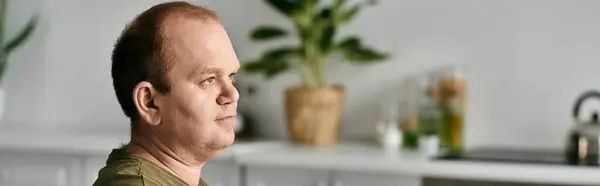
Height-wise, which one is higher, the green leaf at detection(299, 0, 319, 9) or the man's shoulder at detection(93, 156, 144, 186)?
the green leaf at detection(299, 0, 319, 9)

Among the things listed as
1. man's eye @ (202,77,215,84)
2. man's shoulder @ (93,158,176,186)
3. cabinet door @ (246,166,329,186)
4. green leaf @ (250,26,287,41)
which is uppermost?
green leaf @ (250,26,287,41)

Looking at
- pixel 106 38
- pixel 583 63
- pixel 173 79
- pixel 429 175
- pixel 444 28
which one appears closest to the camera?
pixel 173 79

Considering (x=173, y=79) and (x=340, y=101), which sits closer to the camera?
(x=173, y=79)

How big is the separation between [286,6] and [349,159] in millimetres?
605

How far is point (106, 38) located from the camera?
125 inches

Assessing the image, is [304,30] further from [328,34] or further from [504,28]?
[504,28]

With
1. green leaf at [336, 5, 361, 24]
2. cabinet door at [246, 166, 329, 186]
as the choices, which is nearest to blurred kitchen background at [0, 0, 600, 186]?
cabinet door at [246, 166, 329, 186]

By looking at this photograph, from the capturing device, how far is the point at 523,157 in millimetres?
A: 2344

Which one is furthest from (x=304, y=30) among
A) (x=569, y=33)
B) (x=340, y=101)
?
(x=569, y=33)

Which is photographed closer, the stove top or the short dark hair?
the short dark hair

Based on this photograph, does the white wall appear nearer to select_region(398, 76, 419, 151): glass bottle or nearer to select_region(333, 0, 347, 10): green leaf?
select_region(398, 76, 419, 151): glass bottle

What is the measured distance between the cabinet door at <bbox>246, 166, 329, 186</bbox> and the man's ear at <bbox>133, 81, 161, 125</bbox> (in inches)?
64.8

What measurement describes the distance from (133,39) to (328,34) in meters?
1.91

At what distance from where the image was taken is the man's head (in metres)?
0.70
